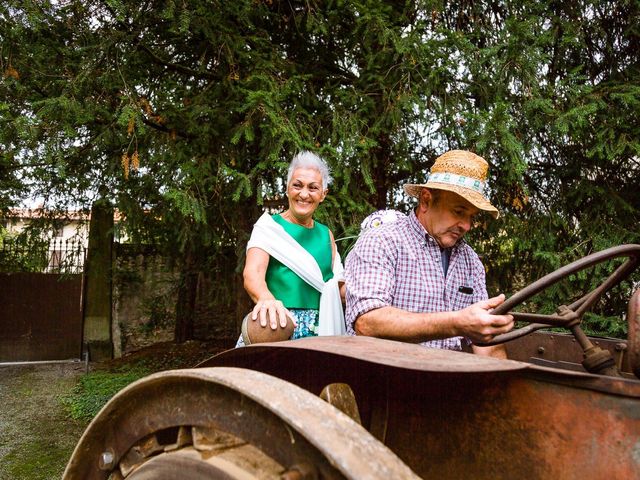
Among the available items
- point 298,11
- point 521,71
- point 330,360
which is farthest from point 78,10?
point 330,360

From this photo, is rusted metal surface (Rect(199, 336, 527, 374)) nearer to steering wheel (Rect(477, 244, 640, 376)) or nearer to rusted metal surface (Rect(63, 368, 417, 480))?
rusted metal surface (Rect(63, 368, 417, 480))

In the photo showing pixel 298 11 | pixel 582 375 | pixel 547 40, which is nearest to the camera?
pixel 582 375

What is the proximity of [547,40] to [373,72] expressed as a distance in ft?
5.06

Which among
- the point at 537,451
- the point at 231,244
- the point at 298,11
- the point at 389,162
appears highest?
the point at 298,11

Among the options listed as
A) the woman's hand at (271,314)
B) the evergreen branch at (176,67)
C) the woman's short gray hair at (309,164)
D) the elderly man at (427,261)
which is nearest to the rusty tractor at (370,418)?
the woman's hand at (271,314)

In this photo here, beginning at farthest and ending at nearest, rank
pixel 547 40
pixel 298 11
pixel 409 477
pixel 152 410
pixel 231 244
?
1. pixel 231 244
2. pixel 298 11
3. pixel 547 40
4. pixel 152 410
5. pixel 409 477

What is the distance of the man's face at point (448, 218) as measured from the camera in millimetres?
2646

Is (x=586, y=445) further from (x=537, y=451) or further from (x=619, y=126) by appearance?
(x=619, y=126)

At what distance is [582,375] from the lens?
4.33 feet

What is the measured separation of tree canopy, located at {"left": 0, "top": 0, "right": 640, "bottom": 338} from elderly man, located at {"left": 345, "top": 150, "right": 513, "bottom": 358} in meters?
2.12

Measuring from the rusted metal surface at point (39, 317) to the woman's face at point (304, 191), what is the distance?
7.35 m

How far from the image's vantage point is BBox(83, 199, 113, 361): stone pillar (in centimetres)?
946

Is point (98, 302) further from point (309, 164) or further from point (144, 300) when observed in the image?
point (309, 164)

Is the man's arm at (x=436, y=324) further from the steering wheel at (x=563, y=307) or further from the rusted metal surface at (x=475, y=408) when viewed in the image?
the rusted metal surface at (x=475, y=408)
